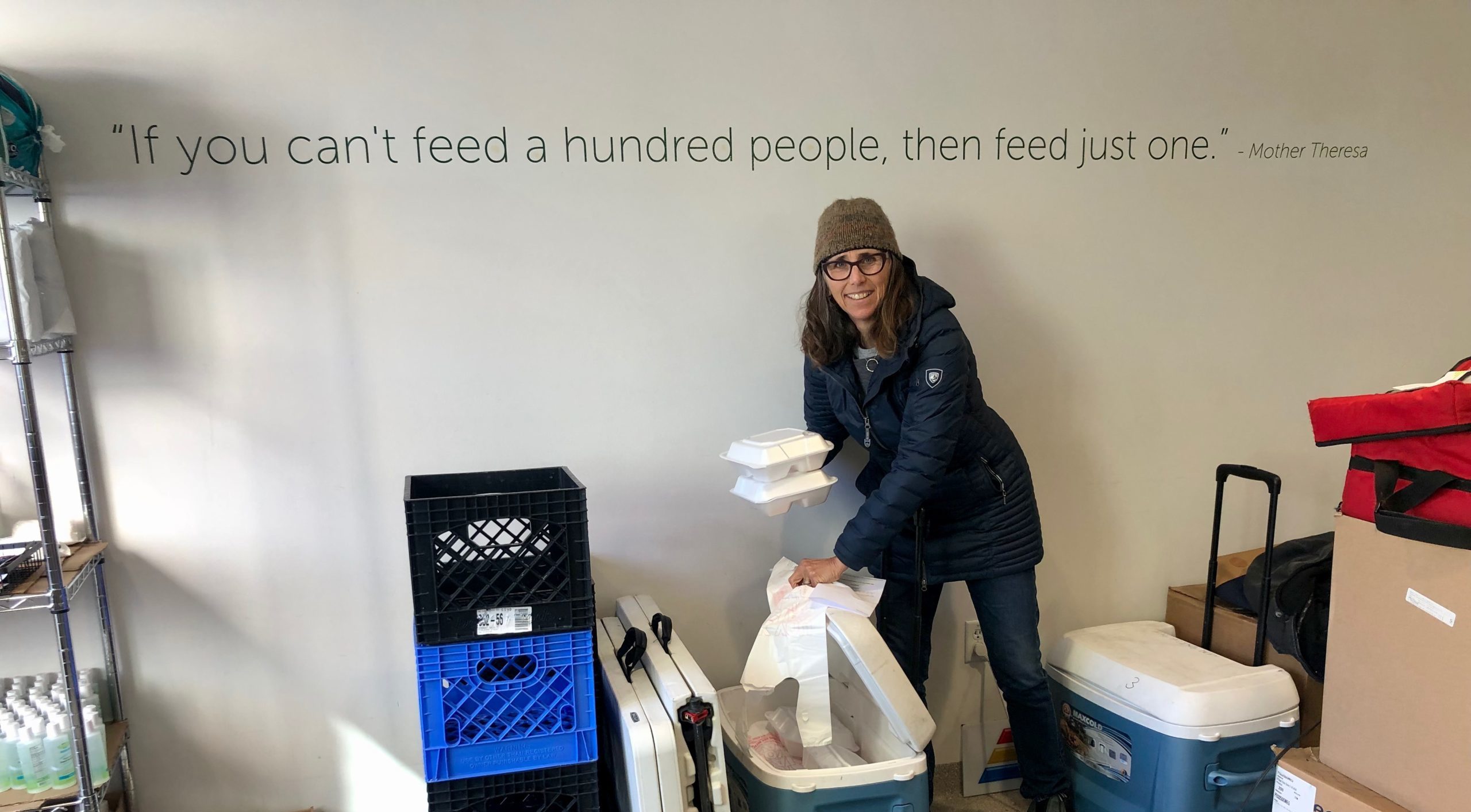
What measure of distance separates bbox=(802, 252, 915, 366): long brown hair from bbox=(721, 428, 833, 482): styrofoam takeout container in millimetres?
183

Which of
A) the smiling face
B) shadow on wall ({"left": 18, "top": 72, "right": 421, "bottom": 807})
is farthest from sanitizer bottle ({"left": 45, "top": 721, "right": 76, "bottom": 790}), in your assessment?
the smiling face

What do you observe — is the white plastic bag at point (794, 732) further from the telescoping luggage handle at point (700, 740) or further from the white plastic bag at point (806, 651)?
the telescoping luggage handle at point (700, 740)

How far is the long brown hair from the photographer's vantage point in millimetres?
1841

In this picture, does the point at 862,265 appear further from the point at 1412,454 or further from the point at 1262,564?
the point at 1262,564

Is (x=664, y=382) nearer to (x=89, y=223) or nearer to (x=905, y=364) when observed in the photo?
(x=905, y=364)

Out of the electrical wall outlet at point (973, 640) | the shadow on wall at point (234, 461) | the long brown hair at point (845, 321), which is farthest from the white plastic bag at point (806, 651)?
the shadow on wall at point (234, 461)

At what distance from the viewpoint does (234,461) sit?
76.1 inches

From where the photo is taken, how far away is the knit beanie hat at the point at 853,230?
5.94 feet

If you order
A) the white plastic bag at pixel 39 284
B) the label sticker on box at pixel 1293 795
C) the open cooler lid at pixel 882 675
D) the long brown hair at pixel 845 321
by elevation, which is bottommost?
the label sticker on box at pixel 1293 795

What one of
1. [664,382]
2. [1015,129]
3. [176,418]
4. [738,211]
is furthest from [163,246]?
[1015,129]

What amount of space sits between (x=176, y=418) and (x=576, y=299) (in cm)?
93

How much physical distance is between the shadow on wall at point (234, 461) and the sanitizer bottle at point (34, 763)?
0.88ft

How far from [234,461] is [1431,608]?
8.08 ft

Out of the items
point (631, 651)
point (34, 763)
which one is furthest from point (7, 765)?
point (631, 651)
